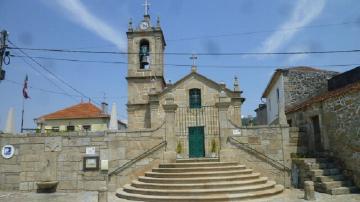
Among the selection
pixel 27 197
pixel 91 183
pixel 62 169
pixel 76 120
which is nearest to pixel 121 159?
pixel 91 183

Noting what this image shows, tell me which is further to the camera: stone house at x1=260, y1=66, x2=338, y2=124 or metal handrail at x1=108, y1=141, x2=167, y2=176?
stone house at x1=260, y1=66, x2=338, y2=124

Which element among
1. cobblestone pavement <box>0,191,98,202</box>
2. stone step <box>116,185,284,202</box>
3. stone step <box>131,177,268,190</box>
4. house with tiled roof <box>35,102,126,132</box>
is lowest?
cobblestone pavement <box>0,191,98,202</box>

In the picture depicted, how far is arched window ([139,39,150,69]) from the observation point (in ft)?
85.2

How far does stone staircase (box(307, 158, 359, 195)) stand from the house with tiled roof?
21976 mm

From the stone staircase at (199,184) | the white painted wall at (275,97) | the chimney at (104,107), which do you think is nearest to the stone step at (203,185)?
the stone staircase at (199,184)

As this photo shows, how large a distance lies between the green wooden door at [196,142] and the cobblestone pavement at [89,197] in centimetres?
556

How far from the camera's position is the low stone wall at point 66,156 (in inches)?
546

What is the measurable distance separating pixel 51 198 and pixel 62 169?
2124mm

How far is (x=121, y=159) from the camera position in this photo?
45.6 feet

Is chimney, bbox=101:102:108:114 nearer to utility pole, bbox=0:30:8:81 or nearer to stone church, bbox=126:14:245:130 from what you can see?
stone church, bbox=126:14:245:130

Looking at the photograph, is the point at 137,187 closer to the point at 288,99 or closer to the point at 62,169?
the point at 62,169

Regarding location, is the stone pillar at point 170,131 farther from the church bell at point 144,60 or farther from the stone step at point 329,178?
the church bell at point 144,60

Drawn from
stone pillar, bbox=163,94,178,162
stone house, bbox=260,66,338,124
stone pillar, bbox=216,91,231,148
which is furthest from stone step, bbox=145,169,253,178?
stone house, bbox=260,66,338,124

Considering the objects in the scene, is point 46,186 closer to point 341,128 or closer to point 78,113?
point 341,128
